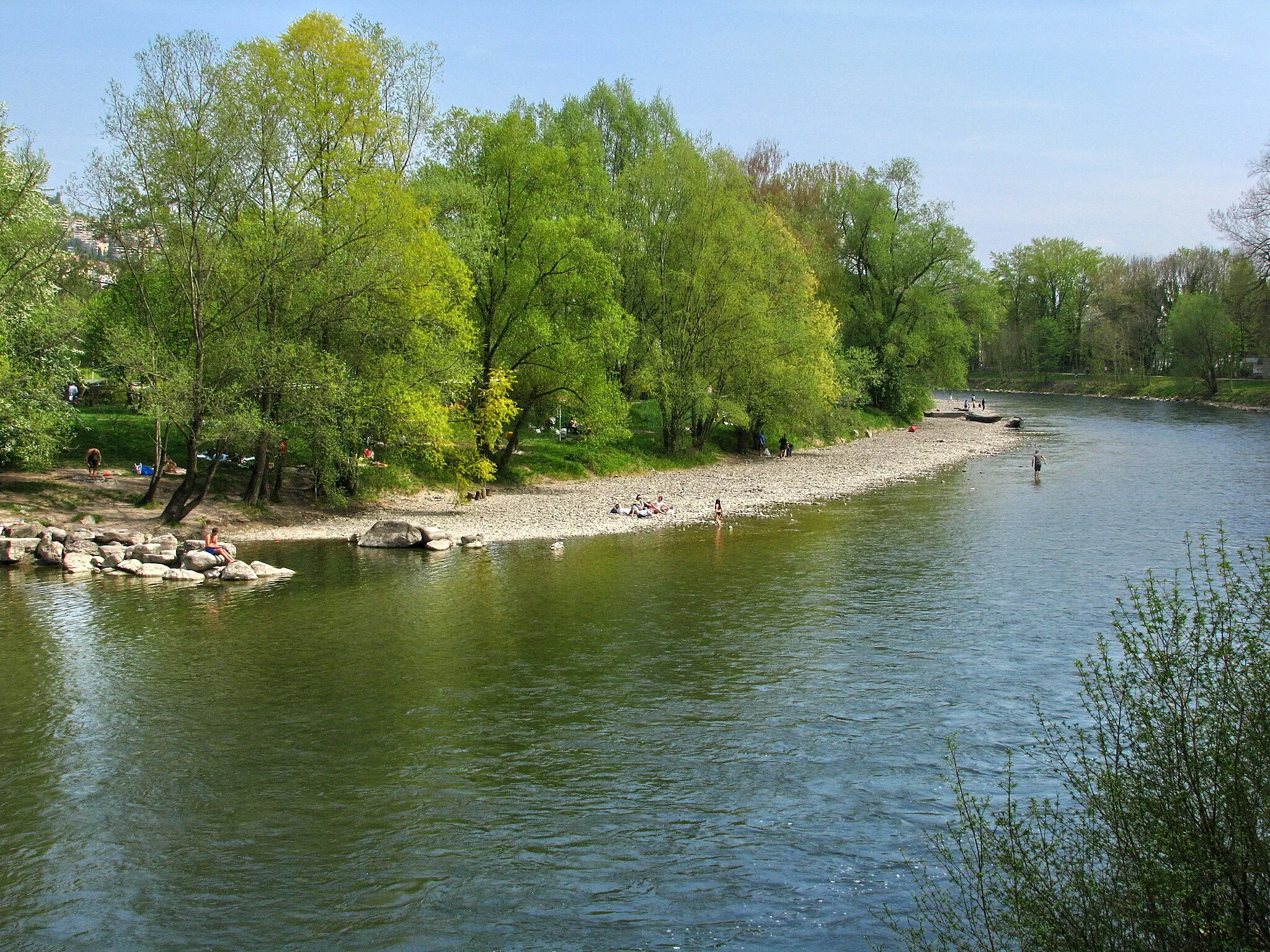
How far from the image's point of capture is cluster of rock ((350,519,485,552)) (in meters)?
35.6

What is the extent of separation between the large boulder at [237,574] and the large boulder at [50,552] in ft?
18.2

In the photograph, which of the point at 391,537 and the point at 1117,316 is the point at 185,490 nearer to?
the point at 391,537

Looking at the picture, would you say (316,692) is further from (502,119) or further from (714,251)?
(714,251)

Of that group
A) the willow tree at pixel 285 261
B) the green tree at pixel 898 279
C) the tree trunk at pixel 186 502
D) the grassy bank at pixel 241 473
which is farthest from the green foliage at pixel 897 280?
the tree trunk at pixel 186 502

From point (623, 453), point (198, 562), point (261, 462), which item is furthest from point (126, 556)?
point (623, 453)

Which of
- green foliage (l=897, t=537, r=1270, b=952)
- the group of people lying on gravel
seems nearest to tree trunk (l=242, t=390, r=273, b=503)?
the group of people lying on gravel

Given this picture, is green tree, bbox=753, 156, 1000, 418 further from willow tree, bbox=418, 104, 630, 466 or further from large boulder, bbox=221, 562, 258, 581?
large boulder, bbox=221, 562, 258, 581

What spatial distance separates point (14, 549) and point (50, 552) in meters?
1.15

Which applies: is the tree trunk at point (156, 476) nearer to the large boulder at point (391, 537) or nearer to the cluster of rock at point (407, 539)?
the cluster of rock at point (407, 539)

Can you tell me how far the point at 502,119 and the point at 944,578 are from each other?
31.1m

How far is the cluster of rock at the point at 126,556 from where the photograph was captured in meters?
30.6

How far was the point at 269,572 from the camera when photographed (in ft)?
102

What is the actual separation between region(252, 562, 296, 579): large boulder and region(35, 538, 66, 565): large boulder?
244 inches

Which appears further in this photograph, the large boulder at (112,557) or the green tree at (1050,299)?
the green tree at (1050,299)
